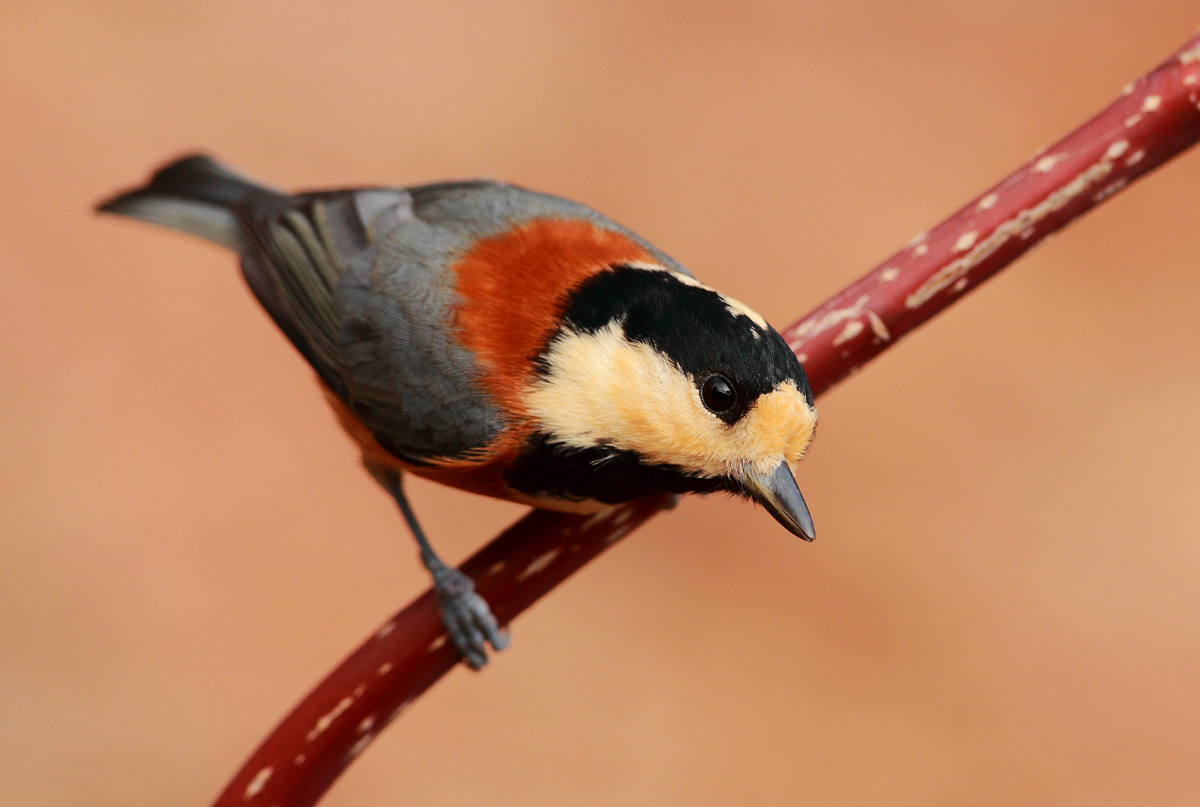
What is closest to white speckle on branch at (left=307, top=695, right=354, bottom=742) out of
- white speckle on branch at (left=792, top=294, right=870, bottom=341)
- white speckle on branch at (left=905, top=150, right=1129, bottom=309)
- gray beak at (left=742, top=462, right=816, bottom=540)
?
gray beak at (left=742, top=462, right=816, bottom=540)

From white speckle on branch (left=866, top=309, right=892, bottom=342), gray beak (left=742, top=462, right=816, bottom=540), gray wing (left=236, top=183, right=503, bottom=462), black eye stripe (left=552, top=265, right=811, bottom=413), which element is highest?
gray wing (left=236, top=183, right=503, bottom=462)

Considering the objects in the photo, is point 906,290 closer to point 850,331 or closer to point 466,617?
point 850,331

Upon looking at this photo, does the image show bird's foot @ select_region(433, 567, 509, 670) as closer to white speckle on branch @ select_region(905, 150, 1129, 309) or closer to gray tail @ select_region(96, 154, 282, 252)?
white speckle on branch @ select_region(905, 150, 1129, 309)

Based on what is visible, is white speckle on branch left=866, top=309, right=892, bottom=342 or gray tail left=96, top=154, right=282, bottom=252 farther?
gray tail left=96, top=154, right=282, bottom=252

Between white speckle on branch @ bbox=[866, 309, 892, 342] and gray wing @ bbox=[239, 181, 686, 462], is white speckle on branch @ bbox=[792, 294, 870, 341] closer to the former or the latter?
white speckle on branch @ bbox=[866, 309, 892, 342]

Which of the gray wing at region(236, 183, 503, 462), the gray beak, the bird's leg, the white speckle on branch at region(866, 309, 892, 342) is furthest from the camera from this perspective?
the gray wing at region(236, 183, 503, 462)

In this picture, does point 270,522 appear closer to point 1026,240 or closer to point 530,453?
point 530,453

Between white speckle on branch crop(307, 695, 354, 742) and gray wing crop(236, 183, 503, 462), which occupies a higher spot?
gray wing crop(236, 183, 503, 462)

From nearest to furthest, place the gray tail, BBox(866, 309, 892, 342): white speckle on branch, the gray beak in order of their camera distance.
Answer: the gray beak
BBox(866, 309, 892, 342): white speckle on branch
the gray tail
